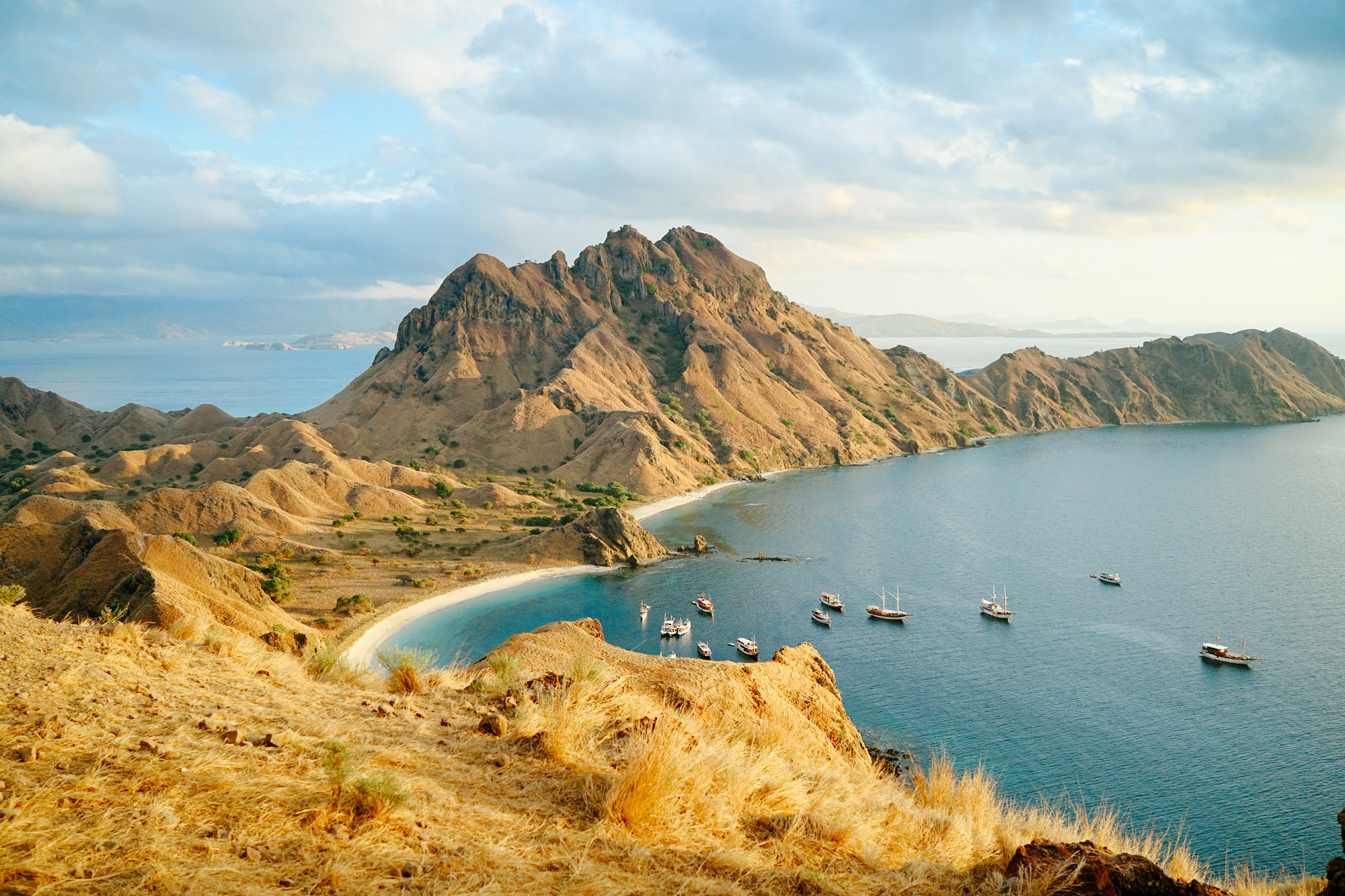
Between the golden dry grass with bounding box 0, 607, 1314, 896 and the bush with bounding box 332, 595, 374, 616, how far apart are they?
4466cm

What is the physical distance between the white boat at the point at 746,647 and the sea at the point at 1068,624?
1340 mm

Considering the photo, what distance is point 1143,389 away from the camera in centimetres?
18662

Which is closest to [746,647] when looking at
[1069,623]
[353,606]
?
[1069,623]

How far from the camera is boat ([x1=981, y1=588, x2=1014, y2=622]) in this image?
52969 millimetres

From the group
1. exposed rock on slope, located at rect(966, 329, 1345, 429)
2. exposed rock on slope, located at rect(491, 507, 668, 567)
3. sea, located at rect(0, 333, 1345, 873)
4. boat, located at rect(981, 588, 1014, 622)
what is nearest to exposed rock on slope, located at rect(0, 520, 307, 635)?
sea, located at rect(0, 333, 1345, 873)

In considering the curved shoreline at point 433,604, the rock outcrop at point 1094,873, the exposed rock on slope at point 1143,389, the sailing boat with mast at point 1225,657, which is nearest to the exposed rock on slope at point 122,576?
the curved shoreline at point 433,604

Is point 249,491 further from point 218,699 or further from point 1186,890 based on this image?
point 1186,890

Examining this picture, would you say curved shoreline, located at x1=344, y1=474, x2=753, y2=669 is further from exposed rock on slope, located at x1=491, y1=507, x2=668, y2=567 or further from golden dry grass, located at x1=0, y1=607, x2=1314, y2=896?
golden dry grass, located at x1=0, y1=607, x2=1314, y2=896

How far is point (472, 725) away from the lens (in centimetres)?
941

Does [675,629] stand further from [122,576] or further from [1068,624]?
[122,576]

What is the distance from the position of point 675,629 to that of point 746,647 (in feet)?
21.1

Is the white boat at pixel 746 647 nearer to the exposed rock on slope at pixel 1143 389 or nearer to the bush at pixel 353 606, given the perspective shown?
the bush at pixel 353 606

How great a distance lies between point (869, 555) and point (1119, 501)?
45759mm

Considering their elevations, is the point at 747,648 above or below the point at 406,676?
below
